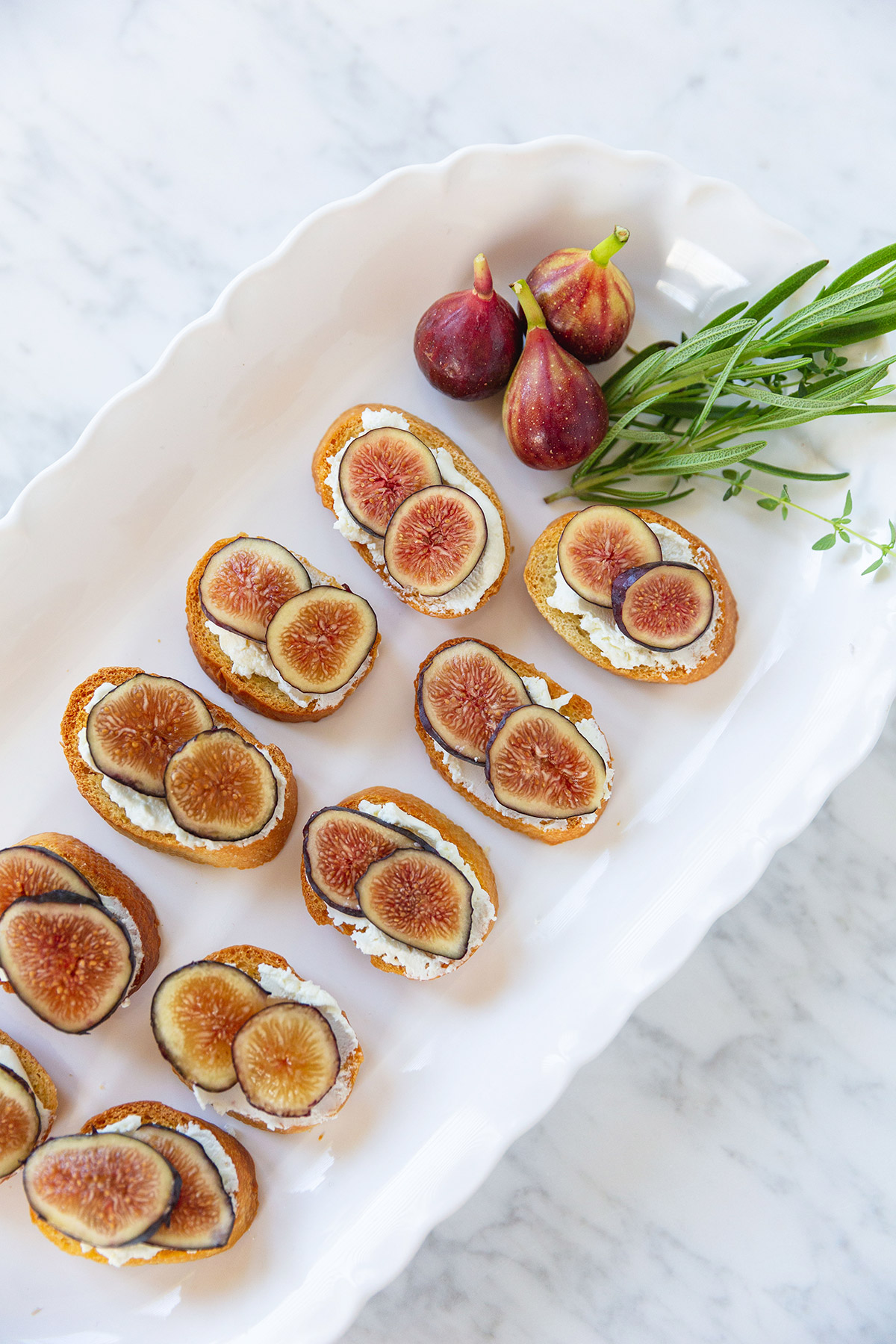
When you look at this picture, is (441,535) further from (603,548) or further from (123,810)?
(123,810)

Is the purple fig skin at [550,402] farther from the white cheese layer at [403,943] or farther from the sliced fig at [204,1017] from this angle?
the sliced fig at [204,1017]

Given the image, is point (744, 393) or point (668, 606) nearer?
point (744, 393)

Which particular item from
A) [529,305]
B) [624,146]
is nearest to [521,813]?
[529,305]

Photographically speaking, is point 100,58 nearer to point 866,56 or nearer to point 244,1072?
point 866,56

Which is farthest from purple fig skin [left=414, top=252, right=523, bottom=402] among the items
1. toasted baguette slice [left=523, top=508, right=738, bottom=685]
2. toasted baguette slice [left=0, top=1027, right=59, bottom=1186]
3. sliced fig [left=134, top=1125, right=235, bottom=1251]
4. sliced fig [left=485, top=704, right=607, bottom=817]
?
sliced fig [left=134, top=1125, right=235, bottom=1251]

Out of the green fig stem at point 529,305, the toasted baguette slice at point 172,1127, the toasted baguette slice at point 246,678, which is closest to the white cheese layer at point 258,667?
the toasted baguette slice at point 246,678
